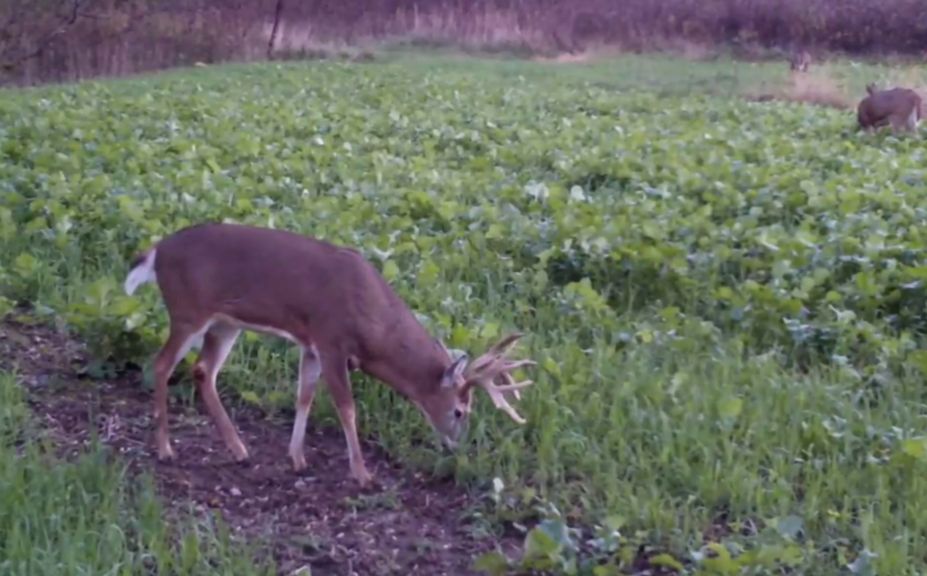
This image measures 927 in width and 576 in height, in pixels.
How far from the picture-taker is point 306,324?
17.3 ft

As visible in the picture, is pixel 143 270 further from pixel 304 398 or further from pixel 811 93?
pixel 811 93

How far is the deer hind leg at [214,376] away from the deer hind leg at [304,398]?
0.68 ft

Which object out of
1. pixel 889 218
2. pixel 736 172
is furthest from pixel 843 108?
pixel 889 218

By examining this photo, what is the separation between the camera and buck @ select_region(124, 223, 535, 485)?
5.22 meters

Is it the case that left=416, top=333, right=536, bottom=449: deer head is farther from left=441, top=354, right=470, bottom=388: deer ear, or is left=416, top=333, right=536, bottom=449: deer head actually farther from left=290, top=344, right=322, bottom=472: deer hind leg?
left=290, top=344, right=322, bottom=472: deer hind leg

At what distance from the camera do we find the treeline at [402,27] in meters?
28.4

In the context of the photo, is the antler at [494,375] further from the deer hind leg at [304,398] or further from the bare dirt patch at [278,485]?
the deer hind leg at [304,398]

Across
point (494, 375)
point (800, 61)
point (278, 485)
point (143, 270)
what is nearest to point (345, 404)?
point (278, 485)

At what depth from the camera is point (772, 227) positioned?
334 inches

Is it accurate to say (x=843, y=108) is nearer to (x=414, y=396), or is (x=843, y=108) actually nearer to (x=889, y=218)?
(x=889, y=218)

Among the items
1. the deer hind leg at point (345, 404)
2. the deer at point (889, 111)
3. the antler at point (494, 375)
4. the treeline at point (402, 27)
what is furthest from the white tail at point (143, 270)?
the treeline at point (402, 27)

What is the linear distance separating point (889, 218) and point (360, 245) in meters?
3.60

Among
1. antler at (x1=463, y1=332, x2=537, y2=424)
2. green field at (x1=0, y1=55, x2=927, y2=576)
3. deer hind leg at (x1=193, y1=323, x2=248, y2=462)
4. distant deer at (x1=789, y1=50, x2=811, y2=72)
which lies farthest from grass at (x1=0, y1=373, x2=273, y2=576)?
distant deer at (x1=789, y1=50, x2=811, y2=72)

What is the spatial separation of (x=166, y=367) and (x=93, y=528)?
99cm
